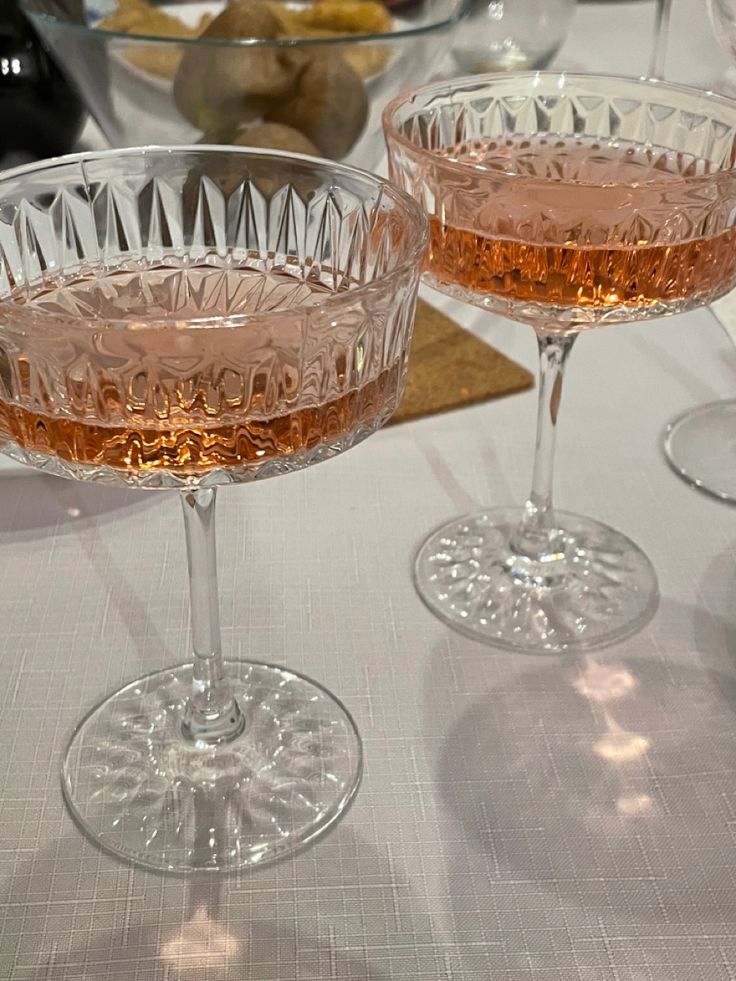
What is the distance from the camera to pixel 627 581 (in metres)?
0.71

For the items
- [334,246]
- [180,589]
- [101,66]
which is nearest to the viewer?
[334,246]

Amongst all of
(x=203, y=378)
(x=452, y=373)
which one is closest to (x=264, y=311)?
(x=203, y=378)

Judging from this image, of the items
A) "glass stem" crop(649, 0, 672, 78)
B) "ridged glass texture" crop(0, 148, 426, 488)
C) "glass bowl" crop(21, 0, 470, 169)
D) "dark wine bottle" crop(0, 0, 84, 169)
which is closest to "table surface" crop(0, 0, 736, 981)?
"ridged glass texture" crop(0, 148, 426, 488)

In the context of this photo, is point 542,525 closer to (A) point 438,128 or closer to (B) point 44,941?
(A) point 438,128

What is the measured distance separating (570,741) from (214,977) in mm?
222

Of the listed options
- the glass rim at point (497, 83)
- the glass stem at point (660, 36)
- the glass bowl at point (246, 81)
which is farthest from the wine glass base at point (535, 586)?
the glass stem at point (660, 36)

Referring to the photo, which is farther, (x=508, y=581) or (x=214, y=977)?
(x=508, y=581)

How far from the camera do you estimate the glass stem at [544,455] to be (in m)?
0.71

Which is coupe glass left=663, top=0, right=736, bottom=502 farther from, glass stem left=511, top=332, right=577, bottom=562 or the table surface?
glass stem left=511, top=332, right=577, bottom=562

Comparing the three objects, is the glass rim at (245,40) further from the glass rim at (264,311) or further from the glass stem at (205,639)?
the glass stem at (205,639)

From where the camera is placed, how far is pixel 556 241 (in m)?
0.58

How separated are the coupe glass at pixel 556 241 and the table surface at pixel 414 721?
28 millimetres

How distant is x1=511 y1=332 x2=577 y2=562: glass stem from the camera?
0.71 metres

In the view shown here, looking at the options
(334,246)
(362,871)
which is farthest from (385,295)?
(362,871)
